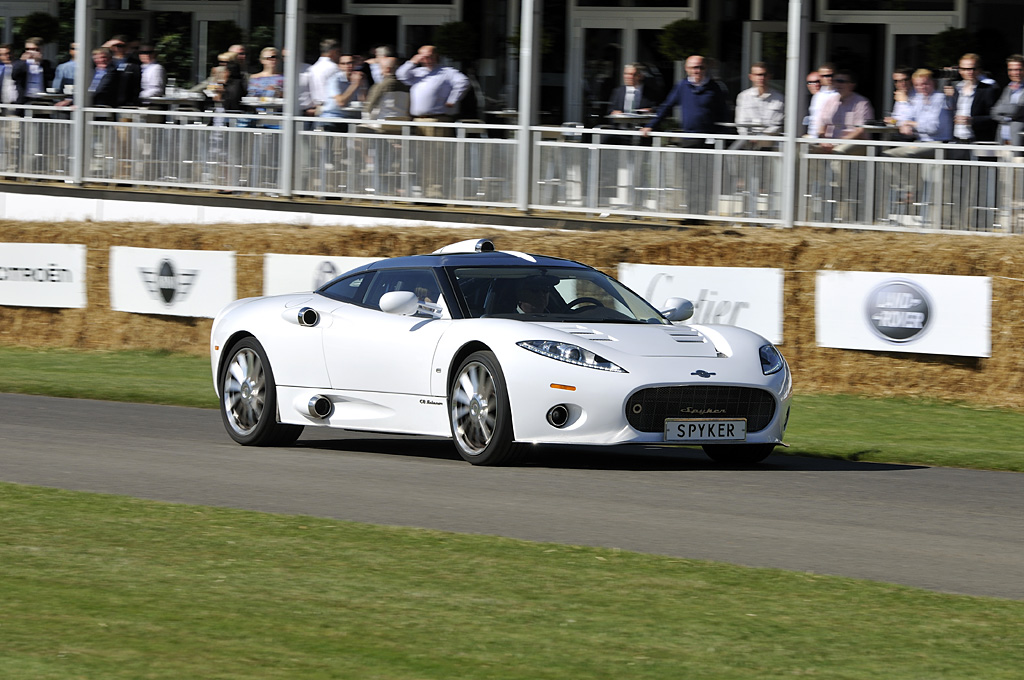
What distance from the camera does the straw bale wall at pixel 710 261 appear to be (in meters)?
15.5

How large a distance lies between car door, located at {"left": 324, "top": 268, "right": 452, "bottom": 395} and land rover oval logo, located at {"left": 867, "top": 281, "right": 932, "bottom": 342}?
562 cm

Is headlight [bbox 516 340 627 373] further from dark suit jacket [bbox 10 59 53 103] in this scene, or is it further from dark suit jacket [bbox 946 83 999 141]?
dark suit jacket [bbox 10 59 53 103]

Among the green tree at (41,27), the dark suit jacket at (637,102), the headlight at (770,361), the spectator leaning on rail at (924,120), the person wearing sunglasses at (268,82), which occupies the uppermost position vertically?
the green tree at (41,27)

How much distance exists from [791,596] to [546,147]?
1597 cm

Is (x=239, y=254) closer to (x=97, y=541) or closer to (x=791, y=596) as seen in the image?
(x=97, y=541)

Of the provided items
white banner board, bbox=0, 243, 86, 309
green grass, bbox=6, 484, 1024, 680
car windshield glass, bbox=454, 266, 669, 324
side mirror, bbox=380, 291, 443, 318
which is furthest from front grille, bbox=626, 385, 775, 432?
white banner board, bbox=0, 243, 86, 309

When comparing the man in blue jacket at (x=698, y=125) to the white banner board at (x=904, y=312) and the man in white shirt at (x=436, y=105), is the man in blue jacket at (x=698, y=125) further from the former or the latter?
the white banner board at (x=904, y=312)

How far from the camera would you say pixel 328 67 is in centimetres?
2430

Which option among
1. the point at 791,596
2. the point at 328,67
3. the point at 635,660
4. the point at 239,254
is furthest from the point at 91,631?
the point at 328,67

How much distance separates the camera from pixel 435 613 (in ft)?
20.5

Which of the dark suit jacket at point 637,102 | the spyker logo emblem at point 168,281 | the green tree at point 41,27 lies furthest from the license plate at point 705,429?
the green tree at point 41,27

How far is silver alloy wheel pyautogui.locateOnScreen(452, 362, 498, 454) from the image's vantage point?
35.1 feet

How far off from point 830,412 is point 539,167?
26.3ft

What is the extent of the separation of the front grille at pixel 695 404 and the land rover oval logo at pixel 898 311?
520cm
